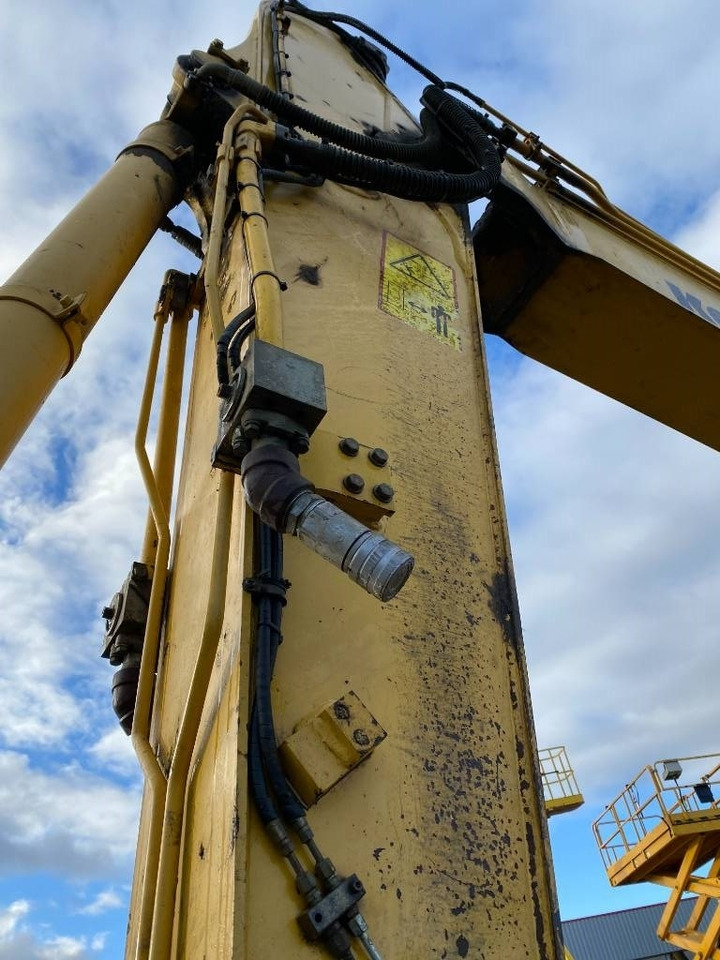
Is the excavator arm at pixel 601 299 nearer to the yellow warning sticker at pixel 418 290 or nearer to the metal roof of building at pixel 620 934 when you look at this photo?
the yellow warning sticker at pixel 418 290

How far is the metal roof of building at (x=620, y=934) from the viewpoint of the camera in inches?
909

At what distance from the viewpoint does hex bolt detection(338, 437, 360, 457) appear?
163 centimetres

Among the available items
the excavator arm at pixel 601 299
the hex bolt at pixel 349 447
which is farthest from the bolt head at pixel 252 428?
the excavator arm at pixel 601 299

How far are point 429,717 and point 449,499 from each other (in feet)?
1.82

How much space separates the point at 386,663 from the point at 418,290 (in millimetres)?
1246

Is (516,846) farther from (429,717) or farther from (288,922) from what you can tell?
(288,922)

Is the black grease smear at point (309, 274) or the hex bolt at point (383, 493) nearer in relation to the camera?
the hex bolt at point (383, 493)

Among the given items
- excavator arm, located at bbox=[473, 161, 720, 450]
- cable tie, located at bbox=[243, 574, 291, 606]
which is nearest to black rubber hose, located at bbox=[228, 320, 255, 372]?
cable tie, located at bbox=[243, 574, 291, 606]

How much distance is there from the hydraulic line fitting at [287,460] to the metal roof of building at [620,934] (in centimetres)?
2615

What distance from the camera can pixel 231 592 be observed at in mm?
1440

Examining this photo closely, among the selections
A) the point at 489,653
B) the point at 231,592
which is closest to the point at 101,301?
the point at 231,592

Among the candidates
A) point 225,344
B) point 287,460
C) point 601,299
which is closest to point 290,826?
point 287,460

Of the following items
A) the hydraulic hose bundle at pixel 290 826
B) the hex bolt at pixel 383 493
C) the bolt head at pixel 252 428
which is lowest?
the hydraulic hose bundle at pixel 290 826

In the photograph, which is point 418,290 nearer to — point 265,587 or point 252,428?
point 252,428
